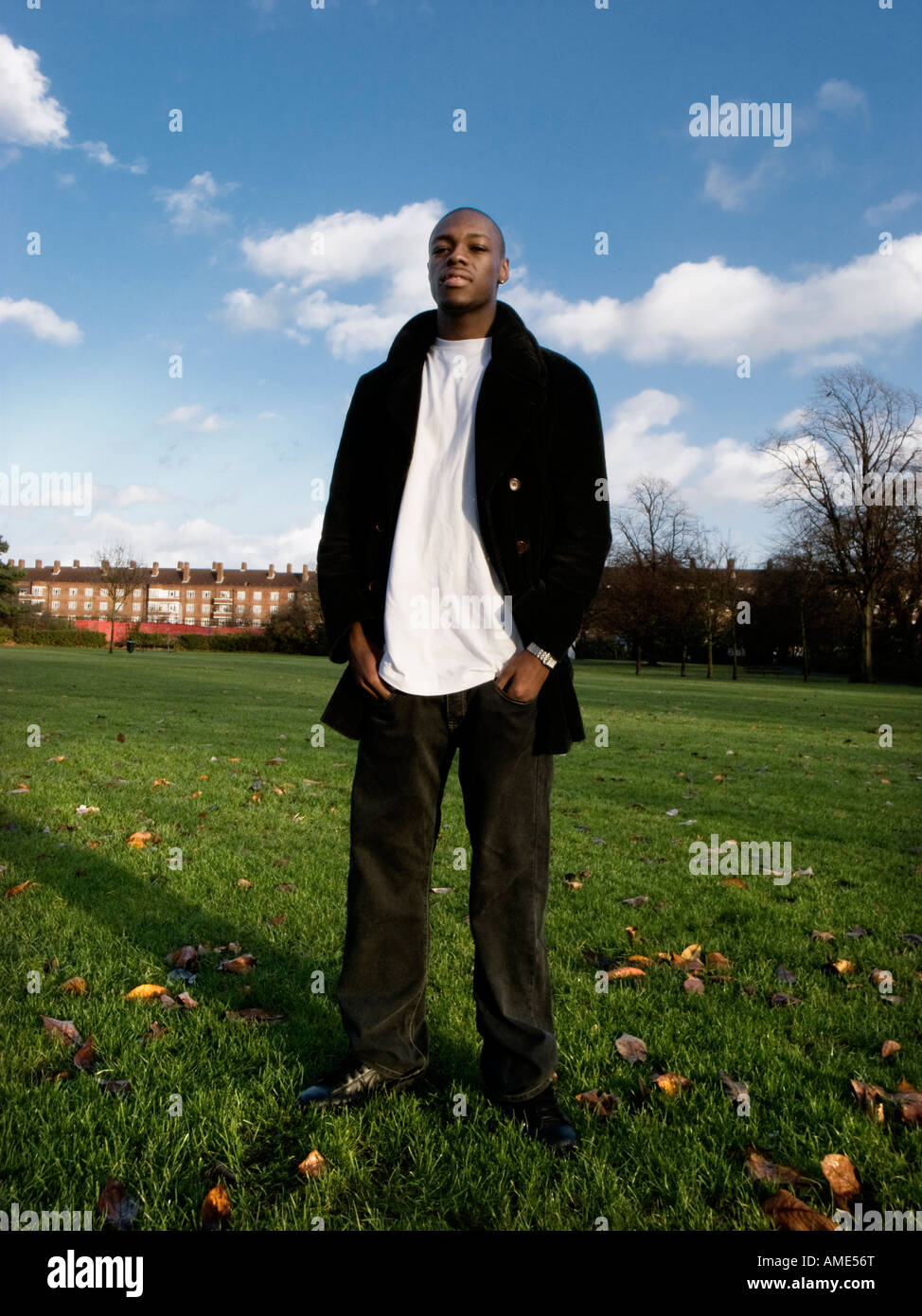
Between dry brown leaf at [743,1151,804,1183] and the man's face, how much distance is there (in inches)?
111

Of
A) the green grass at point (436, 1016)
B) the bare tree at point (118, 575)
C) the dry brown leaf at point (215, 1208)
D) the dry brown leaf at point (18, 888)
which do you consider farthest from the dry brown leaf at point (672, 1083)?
the bare tree at point (118, 575)

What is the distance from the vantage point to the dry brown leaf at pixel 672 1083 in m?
2.83

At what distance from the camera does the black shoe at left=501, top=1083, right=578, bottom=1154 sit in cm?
248

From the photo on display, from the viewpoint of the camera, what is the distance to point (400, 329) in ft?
9.48

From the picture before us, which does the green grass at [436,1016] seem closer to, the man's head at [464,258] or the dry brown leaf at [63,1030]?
the dry brown leaf at [63,1030]

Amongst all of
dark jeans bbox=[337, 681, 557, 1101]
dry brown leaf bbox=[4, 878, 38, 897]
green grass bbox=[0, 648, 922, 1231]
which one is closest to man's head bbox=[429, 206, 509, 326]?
dark jeans bbox=[337, 681, 557, 1101]

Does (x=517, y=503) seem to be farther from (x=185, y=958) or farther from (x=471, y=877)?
(x=185, y=958)

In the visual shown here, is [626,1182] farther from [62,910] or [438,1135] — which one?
[62,910]

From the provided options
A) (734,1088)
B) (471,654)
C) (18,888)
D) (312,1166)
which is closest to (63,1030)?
(312,1166)

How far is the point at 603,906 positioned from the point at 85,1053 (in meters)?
3.00

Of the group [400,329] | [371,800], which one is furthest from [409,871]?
[400,329]

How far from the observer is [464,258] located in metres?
2.67

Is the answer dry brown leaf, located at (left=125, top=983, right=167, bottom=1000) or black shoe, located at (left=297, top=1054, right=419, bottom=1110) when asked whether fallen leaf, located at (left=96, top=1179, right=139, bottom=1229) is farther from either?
dry brown leaf, located at (left=125, top=983, right=167, bottom=1000)

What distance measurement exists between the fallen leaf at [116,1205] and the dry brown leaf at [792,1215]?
67.3 inches
